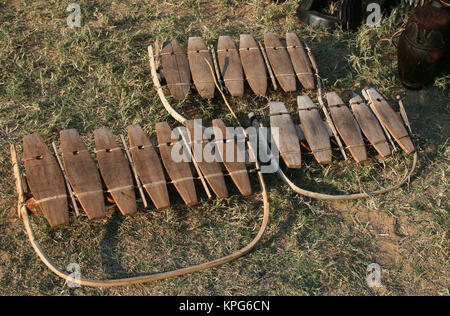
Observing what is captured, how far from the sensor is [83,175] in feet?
11.8

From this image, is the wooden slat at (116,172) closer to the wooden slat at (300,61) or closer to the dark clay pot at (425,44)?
the wooden slat at (300,61)

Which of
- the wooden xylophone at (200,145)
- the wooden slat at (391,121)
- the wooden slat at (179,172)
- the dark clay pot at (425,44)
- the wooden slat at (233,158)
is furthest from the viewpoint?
the dark clay pot at (425,44)

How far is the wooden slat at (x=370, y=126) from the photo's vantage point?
412 centimetres

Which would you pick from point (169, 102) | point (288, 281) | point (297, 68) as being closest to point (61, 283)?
point (288, 281)

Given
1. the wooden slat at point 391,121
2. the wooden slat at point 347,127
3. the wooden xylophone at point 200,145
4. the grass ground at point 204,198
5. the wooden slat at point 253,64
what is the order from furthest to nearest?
the wooden slat at point 253,64, the wooden slat at point 391,121, the wooden slat at point 347,127, the wooden xylophone at point 200,145, the grass ground at point 204,198

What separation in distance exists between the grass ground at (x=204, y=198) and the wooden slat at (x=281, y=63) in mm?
168

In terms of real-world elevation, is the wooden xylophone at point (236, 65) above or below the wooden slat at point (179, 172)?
above

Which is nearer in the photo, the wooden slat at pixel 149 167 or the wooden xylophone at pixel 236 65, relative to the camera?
the wooden slat at pixel 149 167

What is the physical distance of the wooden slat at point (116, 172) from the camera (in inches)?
139

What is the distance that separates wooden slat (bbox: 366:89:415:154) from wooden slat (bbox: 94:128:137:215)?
2.14 m

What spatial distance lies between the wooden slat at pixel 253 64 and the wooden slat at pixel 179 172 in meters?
1.05

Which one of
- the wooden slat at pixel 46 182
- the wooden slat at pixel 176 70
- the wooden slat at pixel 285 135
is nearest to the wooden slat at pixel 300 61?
the wooden slat at pixel 285 135

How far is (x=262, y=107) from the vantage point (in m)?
4.58

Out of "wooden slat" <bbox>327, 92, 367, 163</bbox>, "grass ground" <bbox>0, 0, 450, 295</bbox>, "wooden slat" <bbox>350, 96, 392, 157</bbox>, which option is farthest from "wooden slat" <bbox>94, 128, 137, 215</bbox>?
"wooden slat" <bbox>350, 96, 392, 157</bbox>
